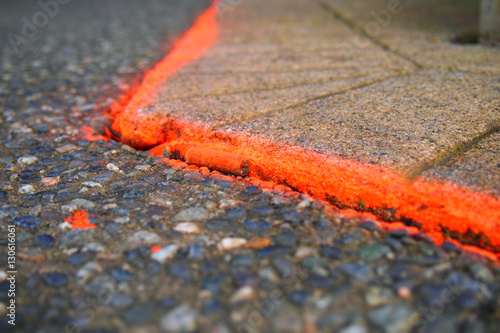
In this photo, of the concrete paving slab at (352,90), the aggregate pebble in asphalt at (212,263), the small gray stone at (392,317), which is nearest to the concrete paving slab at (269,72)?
the concrete paving slab at (352,90)

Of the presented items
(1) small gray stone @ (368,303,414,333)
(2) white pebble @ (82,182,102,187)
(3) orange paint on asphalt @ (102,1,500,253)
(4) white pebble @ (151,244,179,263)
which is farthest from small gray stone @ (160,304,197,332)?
(2) white pebble @ (82,182,102,187)

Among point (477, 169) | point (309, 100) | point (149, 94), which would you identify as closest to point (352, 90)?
point (309, 100)

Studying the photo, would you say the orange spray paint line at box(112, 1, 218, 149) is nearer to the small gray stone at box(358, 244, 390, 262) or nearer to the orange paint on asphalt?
the orange paint on asphalt

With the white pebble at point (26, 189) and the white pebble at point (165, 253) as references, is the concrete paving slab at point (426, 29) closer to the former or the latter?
the white pebble at point (165, 253)

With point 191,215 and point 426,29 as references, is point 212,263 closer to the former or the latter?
point 191,215

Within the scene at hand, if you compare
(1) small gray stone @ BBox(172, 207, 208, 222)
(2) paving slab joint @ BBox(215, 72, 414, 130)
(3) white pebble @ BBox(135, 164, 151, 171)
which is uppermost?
(2) paving slab joint @ BBox(215, 72, 414, 130)

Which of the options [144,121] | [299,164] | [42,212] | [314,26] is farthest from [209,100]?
[314,26]

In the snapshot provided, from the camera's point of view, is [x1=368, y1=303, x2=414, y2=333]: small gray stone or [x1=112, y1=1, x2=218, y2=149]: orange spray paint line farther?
[x1=112, y1=1, x2=218, y2=149]: orange spray paint line
